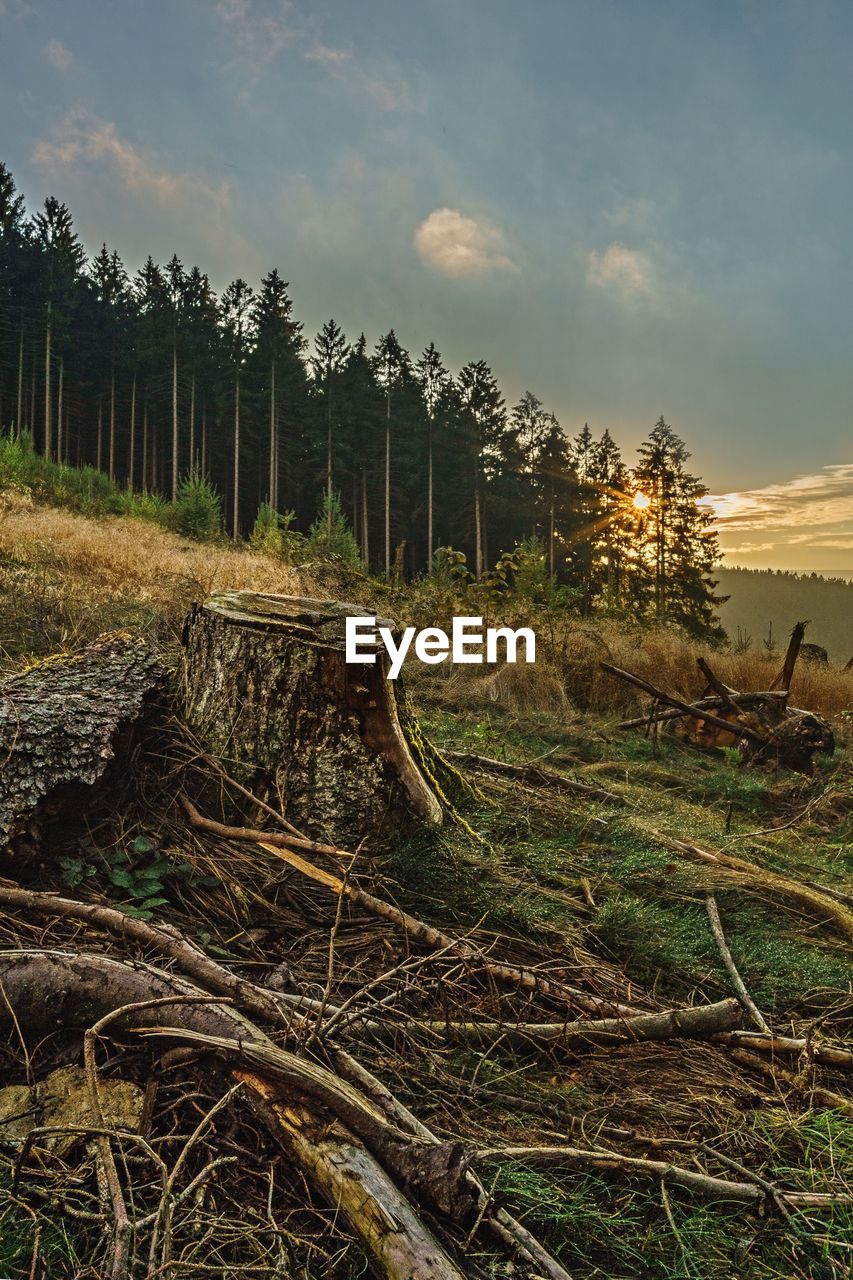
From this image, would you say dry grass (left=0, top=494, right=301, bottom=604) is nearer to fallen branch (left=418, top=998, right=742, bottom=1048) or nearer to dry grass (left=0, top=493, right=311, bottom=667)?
dry grass (left=0, top=493, right=311, bottom=667)

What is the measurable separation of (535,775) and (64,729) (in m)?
2.82

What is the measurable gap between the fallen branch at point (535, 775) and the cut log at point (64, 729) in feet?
6.71

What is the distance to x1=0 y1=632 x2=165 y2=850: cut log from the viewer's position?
2.08 meters

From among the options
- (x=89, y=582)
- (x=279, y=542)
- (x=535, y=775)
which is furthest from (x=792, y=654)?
(x=279, y=542)

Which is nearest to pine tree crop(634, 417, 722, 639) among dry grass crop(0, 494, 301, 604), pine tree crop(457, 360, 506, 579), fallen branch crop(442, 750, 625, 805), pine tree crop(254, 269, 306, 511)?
pine tree crop(457, 360, 506, 579)

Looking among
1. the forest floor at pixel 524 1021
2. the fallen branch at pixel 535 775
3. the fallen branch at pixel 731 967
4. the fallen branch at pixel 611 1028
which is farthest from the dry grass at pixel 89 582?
the fallen branch at pixel 731 967

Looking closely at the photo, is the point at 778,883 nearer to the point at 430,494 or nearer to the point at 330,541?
the point at 330,541

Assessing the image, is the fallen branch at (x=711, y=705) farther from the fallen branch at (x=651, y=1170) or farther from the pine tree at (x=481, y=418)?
the pine tree at (x=481, y=418)

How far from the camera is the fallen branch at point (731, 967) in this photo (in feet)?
6.45

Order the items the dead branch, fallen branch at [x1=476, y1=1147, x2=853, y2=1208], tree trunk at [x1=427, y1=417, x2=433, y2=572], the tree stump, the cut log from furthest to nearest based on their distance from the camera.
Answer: tree trunk at [x1=427, y1=417, x2=433, y2=572] < the dead branch < the tree stump < the cut log < fallen branch at [x1=476, y1=1147, x2=853, y2=1208]

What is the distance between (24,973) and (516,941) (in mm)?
1445

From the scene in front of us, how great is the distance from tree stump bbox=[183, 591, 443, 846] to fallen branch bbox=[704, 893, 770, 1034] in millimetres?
1105

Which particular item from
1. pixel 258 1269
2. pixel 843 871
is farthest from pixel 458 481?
pixel 258 1269

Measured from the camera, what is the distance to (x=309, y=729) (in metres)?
2.79
